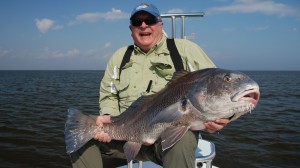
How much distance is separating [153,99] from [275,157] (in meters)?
6.94

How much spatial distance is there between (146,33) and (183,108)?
1767 millimetres

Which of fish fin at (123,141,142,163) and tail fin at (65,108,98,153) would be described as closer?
fish fin at (123,141,142,163)

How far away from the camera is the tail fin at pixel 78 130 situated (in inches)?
148

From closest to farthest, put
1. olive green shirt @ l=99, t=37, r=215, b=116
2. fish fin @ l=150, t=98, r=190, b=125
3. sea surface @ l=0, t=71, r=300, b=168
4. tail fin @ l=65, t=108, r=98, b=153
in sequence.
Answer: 1. fish fin @ l=150, t=98, r=190, b=125
2. tail fin @ l=65, t=108, r=98, b=153
3. olive green shirt @ l=99, t=37, r=215, b=116
4. sea surface @ l=0, t=71, r=300, b=168

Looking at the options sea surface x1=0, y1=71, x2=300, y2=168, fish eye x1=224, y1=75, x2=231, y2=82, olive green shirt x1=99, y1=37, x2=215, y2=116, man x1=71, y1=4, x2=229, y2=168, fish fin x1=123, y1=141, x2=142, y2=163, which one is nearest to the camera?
fish eye x1=224, y1=75, x2=231, y2=82

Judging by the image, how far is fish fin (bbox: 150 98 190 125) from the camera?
3152 mm

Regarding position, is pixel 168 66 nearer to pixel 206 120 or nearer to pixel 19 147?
pixel 206 120

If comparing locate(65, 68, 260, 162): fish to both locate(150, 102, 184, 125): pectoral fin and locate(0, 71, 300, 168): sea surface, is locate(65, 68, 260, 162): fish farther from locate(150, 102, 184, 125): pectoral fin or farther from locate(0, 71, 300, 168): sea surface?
locate(0, 71, 300, 168): sea surface

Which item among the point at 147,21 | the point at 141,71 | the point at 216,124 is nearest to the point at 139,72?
the point at 141,71

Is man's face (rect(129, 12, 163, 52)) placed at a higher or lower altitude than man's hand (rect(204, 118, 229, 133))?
higher

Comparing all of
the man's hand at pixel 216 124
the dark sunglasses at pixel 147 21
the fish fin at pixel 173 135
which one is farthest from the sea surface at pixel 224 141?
the fish fin at pixel 173 135

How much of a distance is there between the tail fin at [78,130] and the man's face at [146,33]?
1.41 meters

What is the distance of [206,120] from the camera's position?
10.3ft

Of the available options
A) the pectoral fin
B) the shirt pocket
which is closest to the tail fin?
the pectoral fin
